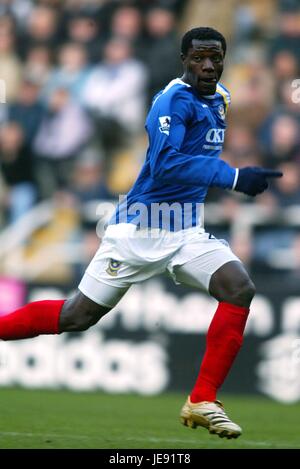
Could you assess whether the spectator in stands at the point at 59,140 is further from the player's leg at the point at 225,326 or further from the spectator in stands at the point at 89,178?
the player's leg at the point at 225,326

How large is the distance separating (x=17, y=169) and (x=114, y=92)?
1292 millimetres

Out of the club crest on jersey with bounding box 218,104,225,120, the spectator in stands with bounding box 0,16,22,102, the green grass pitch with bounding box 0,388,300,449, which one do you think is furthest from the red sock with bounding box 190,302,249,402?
the spectator in stands with bounding box 0,16,22,102

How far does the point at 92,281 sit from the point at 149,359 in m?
3.92

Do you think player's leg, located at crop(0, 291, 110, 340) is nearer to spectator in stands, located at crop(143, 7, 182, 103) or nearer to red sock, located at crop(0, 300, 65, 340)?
red sock, located at crop(0, 300, 65, 340)

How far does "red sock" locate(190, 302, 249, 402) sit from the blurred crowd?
4.51m

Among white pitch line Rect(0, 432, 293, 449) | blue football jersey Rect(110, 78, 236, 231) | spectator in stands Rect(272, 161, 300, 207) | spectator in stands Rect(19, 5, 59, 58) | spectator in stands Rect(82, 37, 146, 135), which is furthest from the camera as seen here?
spectator in stands Rect(19, 5, 59, 58)

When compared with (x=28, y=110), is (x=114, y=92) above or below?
above

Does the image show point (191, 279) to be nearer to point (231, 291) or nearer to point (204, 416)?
point (231, 291)

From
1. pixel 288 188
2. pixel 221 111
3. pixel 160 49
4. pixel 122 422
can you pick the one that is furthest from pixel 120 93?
pixel 221 111

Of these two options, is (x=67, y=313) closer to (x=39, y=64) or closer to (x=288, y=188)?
(x=288, y=188)

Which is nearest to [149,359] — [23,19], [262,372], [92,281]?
[262,372]

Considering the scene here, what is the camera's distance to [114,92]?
1202cm

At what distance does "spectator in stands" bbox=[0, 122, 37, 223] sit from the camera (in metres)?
12.0

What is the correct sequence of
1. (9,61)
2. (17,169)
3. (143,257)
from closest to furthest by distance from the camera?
1. (143,257)
2. (17,169)
3. (9,61)
